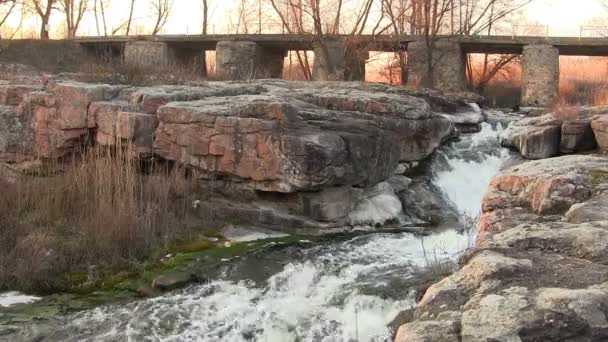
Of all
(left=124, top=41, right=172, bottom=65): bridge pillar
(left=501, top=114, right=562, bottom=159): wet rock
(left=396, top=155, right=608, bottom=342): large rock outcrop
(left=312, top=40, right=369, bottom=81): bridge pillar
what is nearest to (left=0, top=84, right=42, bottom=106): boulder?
(left=501, top=114, right=562, bottom=159): wet rock

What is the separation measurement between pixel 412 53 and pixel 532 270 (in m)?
16.7

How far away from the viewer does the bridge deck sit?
60.8 feet

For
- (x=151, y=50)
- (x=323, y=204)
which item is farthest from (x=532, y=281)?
(x=151, y=50)

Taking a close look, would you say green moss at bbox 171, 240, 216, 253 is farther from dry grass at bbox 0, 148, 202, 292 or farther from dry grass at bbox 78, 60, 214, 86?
dry grass at bbox 78, 60, 214, 86

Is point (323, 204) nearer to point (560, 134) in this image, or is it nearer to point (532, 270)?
point (560, 134)

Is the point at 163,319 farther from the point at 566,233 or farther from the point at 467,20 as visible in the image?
the point at 467,20

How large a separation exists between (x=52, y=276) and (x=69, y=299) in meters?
0.56

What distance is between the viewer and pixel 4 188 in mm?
8383

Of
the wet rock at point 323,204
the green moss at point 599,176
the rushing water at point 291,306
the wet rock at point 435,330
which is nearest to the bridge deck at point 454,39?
the wet rock at point 323,204

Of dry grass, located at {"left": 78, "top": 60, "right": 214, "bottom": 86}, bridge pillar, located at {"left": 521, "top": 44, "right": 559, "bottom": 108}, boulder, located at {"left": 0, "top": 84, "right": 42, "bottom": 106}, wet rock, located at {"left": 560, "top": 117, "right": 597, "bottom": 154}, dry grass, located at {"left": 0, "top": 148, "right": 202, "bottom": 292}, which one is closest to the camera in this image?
dry grass, located at {"left": 0, "top": 148, "right": 202, "bottom": 292}

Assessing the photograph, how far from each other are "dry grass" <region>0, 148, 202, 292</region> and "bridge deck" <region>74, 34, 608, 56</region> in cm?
1225

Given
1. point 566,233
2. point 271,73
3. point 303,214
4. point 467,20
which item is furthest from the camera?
point 271,73

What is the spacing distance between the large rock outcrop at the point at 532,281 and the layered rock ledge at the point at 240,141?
148 inches

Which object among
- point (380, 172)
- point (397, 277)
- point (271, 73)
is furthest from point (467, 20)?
point (397, 277)
